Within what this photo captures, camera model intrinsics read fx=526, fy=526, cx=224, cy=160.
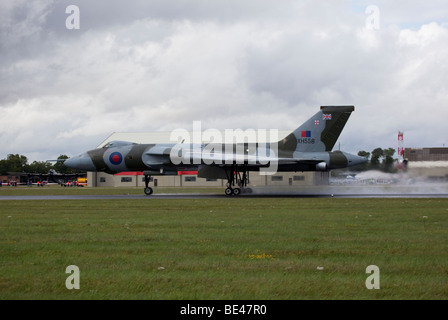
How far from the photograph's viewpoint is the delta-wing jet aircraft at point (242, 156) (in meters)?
36.2

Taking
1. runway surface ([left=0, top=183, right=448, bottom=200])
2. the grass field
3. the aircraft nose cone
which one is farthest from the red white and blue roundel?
the grass field

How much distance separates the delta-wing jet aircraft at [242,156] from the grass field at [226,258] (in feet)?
66.0

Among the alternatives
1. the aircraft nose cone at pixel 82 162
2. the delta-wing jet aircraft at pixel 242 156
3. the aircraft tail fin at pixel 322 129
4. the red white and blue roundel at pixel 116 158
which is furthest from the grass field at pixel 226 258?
the aircraft nose cone at pixel 82 162

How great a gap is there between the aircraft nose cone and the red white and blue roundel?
1.65 m

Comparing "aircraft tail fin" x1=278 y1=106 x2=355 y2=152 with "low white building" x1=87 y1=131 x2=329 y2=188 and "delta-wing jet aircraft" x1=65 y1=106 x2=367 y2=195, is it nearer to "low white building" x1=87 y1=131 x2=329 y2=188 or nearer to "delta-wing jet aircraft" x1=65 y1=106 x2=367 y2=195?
"delta-wing jet aircraft" x1=65 y1=106 x2=367 y2=195

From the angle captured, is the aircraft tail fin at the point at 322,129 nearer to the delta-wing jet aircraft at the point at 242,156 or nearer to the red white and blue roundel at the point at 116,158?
the delta-wing jet aircraft at the point at 242,156

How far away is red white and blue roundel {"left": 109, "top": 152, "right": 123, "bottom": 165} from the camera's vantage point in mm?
39250

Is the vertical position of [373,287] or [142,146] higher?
[142,146]
